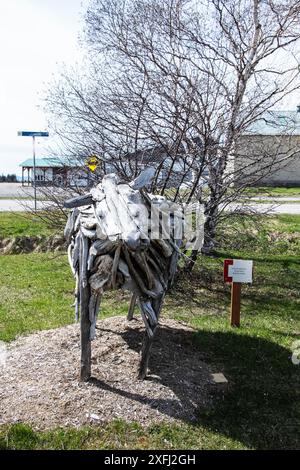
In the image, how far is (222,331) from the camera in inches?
274

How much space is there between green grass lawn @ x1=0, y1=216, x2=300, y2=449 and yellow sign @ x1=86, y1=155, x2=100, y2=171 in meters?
2.36

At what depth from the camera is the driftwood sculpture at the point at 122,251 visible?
4.30m

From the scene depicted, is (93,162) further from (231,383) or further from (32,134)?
(231,383)

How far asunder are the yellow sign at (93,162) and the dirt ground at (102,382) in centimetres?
314

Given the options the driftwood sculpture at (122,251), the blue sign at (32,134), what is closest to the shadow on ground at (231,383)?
the driftwood sculpture at (122,251)

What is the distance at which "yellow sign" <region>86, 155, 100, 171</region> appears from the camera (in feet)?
27.9

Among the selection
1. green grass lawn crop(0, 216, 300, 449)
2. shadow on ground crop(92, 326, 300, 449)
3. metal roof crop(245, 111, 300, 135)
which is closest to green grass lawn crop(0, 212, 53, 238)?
green grass lawn crop(0, 216, 300, 449)

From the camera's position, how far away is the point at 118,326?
6.61m

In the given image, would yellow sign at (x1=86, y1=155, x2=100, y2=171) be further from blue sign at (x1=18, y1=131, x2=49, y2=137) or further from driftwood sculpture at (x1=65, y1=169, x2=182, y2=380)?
driftwood sculpture at (x1=65, y1=169, x2=182, y2=380)

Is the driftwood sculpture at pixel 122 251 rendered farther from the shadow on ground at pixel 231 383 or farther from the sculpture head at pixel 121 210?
the shadow on ground at pixel 231 383

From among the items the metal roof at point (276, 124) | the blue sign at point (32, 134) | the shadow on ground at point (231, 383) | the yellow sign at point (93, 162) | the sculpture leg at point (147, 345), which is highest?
the metal roof at point (276, 124)
